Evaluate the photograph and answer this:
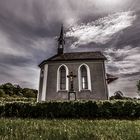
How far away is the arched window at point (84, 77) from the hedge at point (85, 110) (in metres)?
9.59

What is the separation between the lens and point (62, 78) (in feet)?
72.4

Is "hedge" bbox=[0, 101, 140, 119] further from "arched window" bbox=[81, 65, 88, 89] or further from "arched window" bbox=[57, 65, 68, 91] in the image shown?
"arched window" bbox=[81, 65, 88, 89]

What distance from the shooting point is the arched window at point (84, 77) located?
2105 centimetres

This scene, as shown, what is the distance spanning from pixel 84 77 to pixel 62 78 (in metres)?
3.09

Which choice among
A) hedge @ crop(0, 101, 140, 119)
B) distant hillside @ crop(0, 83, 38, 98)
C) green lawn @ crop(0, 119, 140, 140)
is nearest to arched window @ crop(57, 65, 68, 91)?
hedge @ crop(0, 101, 140, 119)

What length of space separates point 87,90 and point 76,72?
2.98 m

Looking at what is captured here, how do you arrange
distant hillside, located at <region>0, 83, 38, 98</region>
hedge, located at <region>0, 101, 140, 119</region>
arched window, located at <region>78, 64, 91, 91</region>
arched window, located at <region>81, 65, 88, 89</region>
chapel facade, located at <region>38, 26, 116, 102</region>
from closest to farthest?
hedge, located at <region>0, 101, 140, 119</region> → chapel facade, located at <region>38, 26, 116, 102</region> → arched window, located at <region>78, 64, 91, 91</region> → arched window, located at <region>81, 65, 88, 89</region> → distant hillside, located at <region>0, 83, 38, 98</region>

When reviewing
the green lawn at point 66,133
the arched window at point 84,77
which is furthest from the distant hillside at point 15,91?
the green lawn at point 66,133

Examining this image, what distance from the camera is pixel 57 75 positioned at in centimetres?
2192

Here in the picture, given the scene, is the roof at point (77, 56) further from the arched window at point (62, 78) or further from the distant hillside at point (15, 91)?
the distant hillside at point (15, 91)

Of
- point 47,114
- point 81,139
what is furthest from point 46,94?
point 81,139

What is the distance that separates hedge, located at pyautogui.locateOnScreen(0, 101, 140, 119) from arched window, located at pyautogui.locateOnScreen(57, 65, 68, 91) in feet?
32.8

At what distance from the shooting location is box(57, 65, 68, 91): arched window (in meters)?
21.5

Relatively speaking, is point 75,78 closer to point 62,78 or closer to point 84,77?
point 84,77
